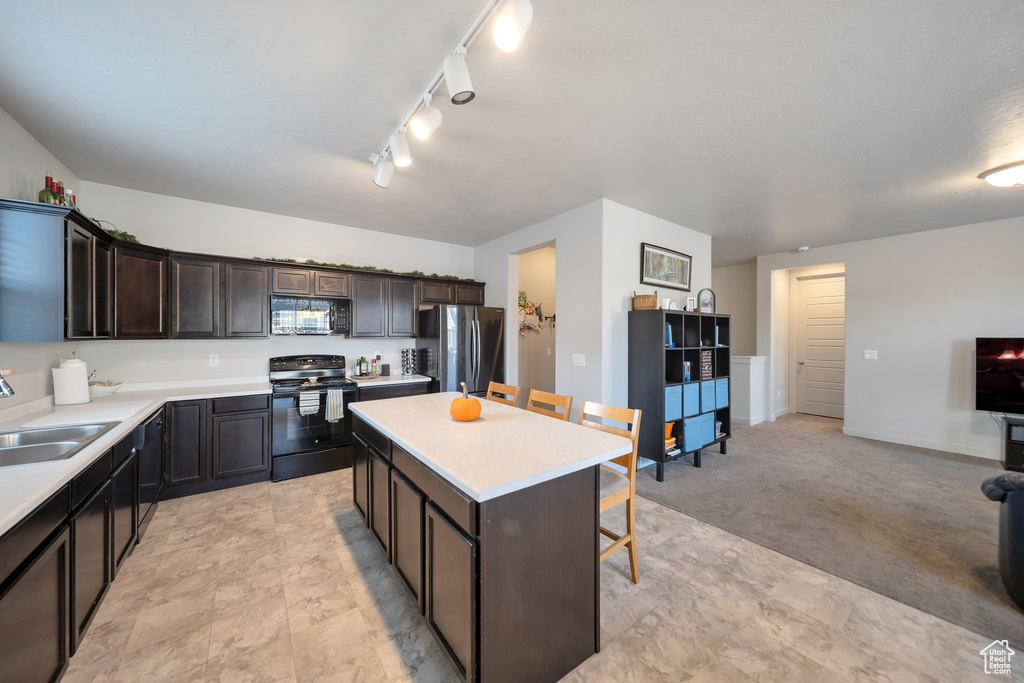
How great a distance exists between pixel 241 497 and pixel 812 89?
4.98 meters

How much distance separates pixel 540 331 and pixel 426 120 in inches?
171

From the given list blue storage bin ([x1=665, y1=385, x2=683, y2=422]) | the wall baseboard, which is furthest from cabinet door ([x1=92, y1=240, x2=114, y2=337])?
the wall baseboard

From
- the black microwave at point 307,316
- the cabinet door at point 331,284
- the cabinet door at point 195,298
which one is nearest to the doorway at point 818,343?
the cabinet door at point 331,284

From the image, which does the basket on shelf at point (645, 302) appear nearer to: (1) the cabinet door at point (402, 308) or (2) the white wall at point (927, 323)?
(1) the cabinet door at point (402, 308)

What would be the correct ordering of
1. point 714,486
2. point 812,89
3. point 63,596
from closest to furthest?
point 63,596 < point 812,89 < point 714,486

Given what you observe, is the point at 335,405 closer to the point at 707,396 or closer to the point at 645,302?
the point at 645,302

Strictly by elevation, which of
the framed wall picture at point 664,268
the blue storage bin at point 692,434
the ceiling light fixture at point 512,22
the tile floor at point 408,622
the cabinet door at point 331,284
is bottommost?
the tile floor at point 408,622

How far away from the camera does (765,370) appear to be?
19.6ft

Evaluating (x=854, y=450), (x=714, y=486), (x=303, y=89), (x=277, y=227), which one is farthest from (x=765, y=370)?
(x=277, y=227)

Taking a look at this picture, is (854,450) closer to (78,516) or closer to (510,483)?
(510,483)

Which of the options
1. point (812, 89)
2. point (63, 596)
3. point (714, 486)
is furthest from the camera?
point (714, 486)

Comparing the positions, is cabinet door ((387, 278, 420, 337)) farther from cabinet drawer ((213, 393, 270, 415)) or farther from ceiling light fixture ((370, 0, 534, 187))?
ceiling light fixture ((370, 0, 534, 187))

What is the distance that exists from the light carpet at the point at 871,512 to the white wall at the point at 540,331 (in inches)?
102

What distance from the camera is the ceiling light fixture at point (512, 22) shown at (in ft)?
4.12
